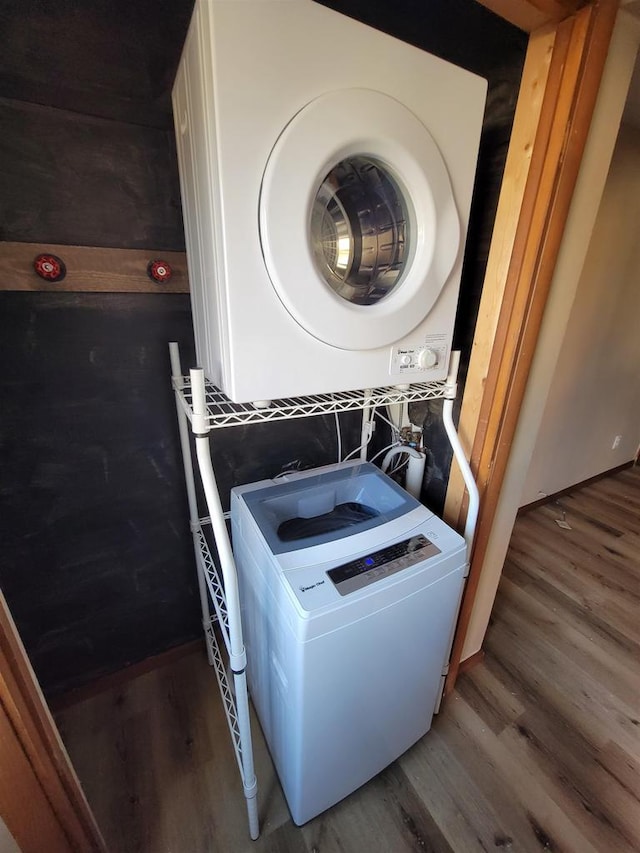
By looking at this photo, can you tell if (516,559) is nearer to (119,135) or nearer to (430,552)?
(430,552)

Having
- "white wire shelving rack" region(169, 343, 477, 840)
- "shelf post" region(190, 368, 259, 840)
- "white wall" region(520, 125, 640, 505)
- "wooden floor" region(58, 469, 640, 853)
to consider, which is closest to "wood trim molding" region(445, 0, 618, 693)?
"white wire shelving rack" region(169, 343, 477, 840)

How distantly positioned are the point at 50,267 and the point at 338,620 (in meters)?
1.08

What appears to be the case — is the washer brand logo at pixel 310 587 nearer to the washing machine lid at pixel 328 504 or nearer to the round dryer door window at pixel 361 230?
the washing machine lid at pixel 328 504

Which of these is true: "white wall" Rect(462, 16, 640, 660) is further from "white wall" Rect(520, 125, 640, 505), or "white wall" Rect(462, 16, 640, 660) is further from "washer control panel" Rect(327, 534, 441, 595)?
"white wall" Rect(520, 125, 640, 505)

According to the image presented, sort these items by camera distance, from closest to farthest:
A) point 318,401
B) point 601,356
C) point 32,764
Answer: point 32,764, point 318,401, point 601,356

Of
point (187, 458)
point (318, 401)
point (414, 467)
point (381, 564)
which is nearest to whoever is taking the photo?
point (381, 564)

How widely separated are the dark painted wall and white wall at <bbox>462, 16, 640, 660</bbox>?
19 cm

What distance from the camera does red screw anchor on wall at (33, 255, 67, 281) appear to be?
0.89 m

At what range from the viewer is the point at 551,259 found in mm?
889

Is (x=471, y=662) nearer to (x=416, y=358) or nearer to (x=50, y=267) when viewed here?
(x=416, y=358)

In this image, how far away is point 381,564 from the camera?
86 cm

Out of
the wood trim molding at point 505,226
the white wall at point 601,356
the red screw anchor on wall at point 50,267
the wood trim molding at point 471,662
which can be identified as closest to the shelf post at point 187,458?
the red screw anchor on wall at point 50,267

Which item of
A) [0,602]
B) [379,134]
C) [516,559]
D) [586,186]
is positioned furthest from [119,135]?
[516,559]

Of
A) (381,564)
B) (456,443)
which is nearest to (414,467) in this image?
(456,443)
